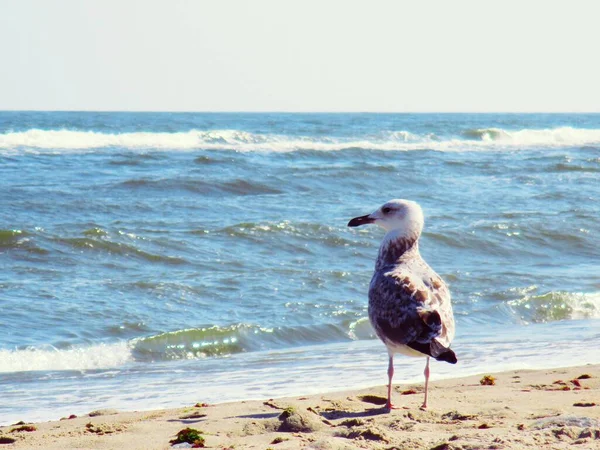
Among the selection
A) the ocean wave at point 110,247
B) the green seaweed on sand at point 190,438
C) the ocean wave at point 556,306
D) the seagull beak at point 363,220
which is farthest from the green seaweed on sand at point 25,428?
the ocean wave at point 110,247

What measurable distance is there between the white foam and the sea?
0.06ft

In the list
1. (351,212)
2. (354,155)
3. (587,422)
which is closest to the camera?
(587,422)

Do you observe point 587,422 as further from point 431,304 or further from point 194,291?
point 194,291

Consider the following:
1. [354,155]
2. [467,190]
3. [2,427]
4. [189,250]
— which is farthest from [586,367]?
[354,155]

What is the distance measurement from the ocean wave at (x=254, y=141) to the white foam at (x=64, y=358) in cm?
2001

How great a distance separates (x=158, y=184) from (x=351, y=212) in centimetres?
462

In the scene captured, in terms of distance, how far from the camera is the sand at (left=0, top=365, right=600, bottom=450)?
398 cm

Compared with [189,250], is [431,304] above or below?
above

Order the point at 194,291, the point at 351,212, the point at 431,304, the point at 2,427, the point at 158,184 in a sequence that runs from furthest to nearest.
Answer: the point at 158,184 → the point at 351,212 → the point at 194,291 → the point at 2,427 → the point at 431,304

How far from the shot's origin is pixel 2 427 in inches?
194

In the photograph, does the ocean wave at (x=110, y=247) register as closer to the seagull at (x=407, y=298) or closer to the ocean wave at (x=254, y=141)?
the seagull at (x=407, y=298)

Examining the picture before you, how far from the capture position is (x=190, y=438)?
418 centimetres

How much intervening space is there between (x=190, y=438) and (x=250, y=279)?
5.62 meters

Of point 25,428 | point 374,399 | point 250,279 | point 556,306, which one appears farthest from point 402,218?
point 250,279
